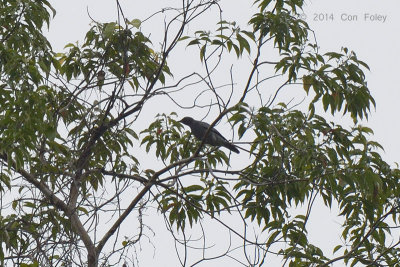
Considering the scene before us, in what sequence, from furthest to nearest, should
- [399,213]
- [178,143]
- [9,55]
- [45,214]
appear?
[178,143] → [399,213] → [45,214] → [9,55]

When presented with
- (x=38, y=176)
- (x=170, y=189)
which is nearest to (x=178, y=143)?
(x=170, y=189)

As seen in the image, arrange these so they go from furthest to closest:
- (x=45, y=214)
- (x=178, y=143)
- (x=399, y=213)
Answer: (x=178, y=143) < (x=399, y=213) < (x=45, y=214)

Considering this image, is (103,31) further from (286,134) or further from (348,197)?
(348,197)

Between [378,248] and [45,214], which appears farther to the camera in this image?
[378,248]

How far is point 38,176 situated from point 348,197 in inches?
105

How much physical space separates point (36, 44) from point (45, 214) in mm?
1436

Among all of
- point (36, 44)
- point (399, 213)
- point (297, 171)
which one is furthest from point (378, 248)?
point (36, 44)

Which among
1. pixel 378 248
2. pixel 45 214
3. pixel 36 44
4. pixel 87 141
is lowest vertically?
pixel 378 248

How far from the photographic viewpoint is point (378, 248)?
582cm

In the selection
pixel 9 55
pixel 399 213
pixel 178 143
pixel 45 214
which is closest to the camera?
pixel 9 55

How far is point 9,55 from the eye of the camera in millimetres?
4910

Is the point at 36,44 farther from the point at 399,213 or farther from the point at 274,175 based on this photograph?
the point at 399,213

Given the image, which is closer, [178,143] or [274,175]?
[274,175]

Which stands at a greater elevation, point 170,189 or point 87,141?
point 87,141
